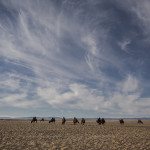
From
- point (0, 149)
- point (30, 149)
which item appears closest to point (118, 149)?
point (30, 149)

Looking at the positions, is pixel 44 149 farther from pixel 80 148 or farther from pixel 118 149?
pixel 118 149

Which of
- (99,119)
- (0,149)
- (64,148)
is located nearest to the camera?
(0,149)

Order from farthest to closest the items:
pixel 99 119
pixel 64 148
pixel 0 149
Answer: pixel 99 119
pixel 64 148
pixel 0 149

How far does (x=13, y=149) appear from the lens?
39.1 ft

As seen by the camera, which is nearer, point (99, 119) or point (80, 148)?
point (80, 148)

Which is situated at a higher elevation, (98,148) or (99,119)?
(99,119)

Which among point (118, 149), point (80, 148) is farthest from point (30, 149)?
point (118, 149)

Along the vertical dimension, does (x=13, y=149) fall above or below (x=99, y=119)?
below

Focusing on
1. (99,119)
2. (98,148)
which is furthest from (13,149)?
(99,119)

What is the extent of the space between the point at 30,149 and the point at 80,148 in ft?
11.9

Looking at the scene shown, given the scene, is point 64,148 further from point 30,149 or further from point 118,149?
point 118,149

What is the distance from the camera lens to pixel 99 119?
4753 cm

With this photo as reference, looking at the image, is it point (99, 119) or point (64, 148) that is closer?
point (64, 148)

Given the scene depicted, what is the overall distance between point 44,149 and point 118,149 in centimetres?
531
